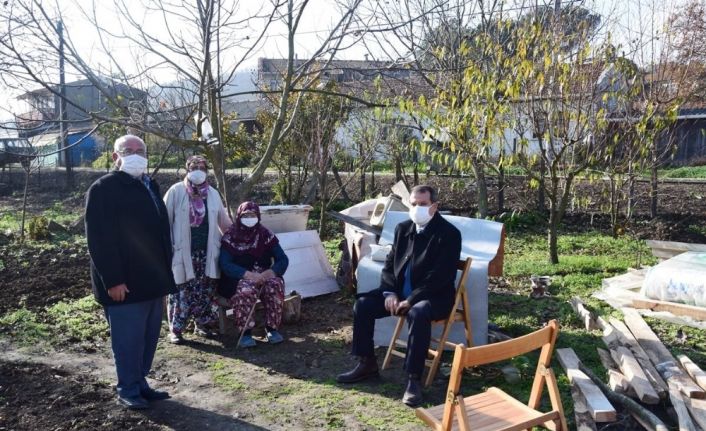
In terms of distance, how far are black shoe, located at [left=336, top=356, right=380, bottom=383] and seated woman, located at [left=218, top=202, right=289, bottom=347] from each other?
1.17 meters

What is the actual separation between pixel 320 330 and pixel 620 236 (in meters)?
6.37

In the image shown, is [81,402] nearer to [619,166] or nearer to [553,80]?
[553,80]

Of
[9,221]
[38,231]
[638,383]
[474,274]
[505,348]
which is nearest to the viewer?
[505,348]

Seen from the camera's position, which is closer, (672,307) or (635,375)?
(635,375)

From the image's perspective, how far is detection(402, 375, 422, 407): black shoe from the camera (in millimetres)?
4305

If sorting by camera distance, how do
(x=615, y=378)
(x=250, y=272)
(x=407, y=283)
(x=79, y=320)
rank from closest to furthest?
(x=615, y=378) < (x=407, y=283) < (x=250, y=272) < (x=79, y=320)

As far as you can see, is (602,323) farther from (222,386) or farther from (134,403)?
(134,403)

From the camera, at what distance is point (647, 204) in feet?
38.5

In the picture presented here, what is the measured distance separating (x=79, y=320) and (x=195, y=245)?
1.80m

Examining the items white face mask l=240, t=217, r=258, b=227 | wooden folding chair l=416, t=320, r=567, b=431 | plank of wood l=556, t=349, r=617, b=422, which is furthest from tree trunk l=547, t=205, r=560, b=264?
wooden folding chair l=416, t=320, r=567, b=431

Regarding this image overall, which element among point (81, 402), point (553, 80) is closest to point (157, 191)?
point (81, 402)

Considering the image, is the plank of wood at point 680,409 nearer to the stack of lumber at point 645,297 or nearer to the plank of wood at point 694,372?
the plank of wood at point 694,372

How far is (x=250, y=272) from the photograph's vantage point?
5711mm

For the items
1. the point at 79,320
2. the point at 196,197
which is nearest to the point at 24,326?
the point at 79,320
